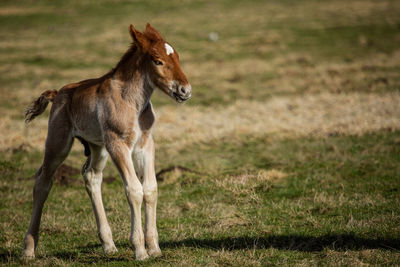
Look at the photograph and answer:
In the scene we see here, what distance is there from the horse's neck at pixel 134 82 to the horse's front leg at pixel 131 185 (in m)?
0.60

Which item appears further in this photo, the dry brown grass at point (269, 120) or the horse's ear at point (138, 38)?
the dry brown grass at point (269, 120)

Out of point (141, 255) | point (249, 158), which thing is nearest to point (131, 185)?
point (141, 255)

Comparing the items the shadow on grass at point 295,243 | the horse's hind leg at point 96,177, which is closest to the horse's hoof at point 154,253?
the shadow on grass at point 295,243

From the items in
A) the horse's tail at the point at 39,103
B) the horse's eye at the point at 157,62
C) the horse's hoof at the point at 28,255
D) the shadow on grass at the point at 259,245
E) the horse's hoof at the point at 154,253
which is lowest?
the horse's hoof at the point at 28,255

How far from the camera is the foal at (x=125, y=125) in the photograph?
6055 mm

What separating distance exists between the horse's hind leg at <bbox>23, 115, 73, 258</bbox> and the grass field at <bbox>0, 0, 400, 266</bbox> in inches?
10.6

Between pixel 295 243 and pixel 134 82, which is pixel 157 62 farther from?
pixel 295 243

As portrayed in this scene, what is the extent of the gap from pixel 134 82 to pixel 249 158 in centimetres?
713

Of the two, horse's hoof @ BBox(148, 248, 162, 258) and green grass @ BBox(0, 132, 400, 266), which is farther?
green grass @ BBox(0, 132, 400, 266)

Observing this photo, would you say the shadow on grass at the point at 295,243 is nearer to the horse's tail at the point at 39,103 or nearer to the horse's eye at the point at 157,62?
the horse's eye at the point at 157,62

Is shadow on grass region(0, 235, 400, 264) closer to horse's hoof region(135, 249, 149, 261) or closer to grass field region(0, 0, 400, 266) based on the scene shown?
grass field region(0, 0, 400, 266)

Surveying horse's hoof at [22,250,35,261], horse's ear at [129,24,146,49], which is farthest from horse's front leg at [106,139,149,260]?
horse's hoof at [22,250,35,261]

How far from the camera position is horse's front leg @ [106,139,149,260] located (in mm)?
6020

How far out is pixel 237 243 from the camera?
22.4 feet
